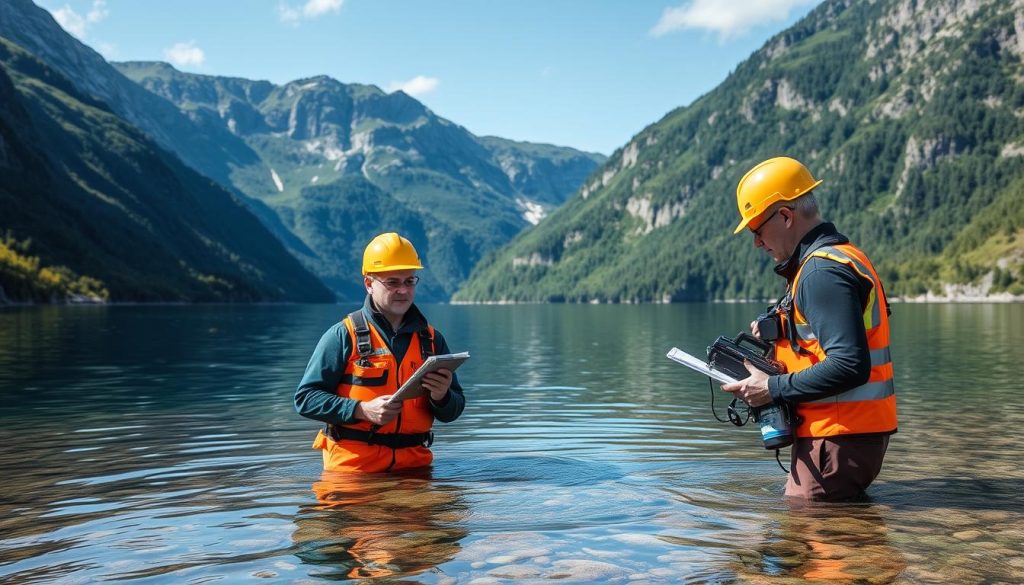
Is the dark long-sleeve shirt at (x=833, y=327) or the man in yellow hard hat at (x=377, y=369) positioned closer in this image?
the dark long-sleeve shirt at (x=833, y=327)

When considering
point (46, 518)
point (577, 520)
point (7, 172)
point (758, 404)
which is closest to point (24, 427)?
point (46, 518)

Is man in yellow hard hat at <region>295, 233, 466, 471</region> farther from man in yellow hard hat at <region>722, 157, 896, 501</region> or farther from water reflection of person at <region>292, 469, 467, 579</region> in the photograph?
man in yellow hard hat at <region>722, 157, 896, 501</region>

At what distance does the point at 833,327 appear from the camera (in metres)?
8.91

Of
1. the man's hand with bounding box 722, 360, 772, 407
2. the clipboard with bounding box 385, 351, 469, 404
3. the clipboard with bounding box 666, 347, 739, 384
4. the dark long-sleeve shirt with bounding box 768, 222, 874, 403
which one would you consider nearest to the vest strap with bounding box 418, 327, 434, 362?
the clipboard with bounding box 385, 351, 469, 404

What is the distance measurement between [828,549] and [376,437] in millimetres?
6369

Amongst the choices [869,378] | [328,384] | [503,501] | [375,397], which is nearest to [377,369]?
[375,397]

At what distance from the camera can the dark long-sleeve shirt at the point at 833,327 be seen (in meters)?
8.84

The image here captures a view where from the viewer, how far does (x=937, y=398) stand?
27.4 meters

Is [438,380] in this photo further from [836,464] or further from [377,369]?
[836,464]

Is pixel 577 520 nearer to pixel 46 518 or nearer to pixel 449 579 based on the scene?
pixel 449 579

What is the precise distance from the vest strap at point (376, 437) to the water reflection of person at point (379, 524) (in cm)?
47

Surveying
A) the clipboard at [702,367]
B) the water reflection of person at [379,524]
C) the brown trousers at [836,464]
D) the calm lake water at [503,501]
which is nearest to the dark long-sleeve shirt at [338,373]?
the water reflection of person at [379,524]

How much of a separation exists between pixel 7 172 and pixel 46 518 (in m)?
215

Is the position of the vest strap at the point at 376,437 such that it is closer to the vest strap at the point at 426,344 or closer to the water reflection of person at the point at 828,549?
the vest strap at the point at 426,344
